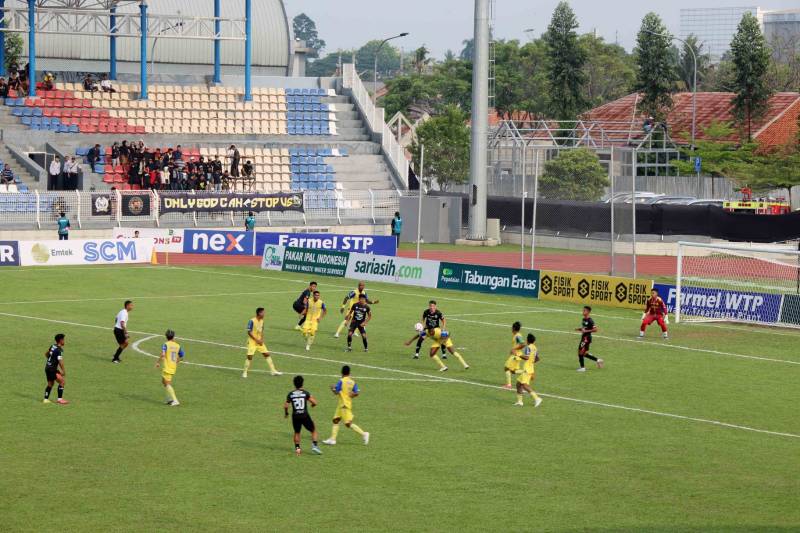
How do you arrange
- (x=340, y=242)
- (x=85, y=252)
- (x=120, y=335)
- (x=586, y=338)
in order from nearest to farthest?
(x=586, y=338) → (x=120, y=335) → (x=85, y=252) → (x=340, y=242)

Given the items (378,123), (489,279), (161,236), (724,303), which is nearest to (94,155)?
(161,236)

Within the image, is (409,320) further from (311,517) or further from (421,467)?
(311,517)

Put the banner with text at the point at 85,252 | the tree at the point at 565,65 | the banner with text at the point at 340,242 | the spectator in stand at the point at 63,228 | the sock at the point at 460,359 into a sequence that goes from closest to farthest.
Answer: the sock at the point at 460,359 → the banner with text at the point at 85,252 → the spectator in stand at the point at 63,228 → the banner with text at the point at 340,242 → the tree at the point at 565,65

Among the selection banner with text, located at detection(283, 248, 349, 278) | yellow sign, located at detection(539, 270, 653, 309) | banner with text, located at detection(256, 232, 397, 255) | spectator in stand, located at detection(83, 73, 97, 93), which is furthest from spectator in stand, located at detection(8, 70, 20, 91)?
yellow sign, located at detection(539, 270, 653, 309)

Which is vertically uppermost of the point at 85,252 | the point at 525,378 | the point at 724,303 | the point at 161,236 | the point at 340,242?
the point at 161,236

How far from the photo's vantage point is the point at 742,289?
141ft

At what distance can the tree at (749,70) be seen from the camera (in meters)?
87.6

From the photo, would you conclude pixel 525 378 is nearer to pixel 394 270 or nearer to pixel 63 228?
pixel 394 270

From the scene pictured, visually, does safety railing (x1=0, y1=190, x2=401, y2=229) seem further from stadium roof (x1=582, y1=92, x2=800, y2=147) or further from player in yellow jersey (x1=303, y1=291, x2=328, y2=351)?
player in yellow jersey (x1=303, y1=291, x2=328, y2=351)

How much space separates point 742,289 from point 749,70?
162 feet

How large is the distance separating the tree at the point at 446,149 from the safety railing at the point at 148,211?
23517 millimetres

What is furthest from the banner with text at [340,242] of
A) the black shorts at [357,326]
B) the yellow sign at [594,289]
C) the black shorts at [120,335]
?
the black shorts at [120,335]

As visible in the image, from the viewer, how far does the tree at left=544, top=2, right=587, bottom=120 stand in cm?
9956

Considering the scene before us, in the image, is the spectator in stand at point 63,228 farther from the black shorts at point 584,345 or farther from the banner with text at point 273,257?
the black shorts at point 584,345
